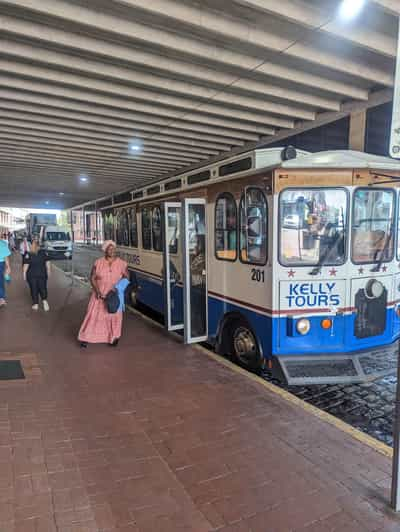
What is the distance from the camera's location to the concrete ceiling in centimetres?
504

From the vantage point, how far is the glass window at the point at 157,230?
295 inches

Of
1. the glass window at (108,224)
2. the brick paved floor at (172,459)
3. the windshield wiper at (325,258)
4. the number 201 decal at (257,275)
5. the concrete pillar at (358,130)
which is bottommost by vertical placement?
the brick paved floor at (172,459)

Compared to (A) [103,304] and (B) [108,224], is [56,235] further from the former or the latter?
(A) [103,304]

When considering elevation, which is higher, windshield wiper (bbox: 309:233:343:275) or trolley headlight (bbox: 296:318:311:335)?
windshield wiper (bbox: 309:233:343:275)

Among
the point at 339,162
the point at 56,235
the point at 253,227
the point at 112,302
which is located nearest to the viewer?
the point at 339,162

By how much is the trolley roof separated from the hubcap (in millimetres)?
2129

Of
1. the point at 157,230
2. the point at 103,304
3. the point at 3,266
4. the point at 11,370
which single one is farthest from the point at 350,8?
the point at 3,266

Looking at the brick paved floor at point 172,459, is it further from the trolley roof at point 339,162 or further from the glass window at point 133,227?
the glass window at point 133,227

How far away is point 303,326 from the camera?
4.36 m

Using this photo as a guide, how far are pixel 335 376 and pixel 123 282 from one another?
3317 millimetres

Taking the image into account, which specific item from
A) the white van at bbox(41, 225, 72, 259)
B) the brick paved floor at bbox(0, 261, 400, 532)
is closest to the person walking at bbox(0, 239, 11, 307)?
the brick paved floor at bbox(0, 261, 400, 532)

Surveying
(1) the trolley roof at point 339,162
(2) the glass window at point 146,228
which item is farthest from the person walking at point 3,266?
(1) the trolley roof at point 339,162

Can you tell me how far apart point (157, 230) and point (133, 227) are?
1.49m

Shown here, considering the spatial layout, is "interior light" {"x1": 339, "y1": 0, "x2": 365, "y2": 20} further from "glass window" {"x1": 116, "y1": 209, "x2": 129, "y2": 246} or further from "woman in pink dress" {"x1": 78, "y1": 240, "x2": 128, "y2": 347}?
"glass window" {"x1": 116, "y1": 209, "x2": 129, "y2": 246}
